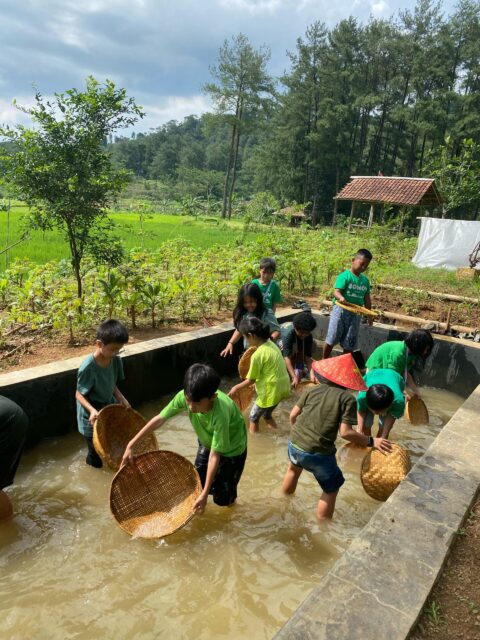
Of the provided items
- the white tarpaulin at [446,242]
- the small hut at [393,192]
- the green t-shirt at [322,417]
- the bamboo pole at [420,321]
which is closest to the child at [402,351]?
the green t-shirt at [322,417]

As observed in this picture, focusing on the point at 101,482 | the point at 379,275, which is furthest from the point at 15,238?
the point at 101,482

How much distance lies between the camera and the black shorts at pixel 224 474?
9.57 feet

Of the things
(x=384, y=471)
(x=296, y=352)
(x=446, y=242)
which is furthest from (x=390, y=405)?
(x=446, y=242)

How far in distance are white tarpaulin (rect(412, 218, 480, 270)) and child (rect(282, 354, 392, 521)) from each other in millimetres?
10501

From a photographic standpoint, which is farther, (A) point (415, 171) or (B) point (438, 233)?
(A) point (415, 171)

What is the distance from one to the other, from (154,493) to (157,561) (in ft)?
1.40

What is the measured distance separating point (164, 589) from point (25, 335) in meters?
3.84

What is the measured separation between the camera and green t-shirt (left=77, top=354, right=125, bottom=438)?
10.7 ft

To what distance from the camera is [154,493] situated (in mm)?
2990

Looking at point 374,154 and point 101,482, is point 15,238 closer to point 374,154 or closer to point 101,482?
point 101,482

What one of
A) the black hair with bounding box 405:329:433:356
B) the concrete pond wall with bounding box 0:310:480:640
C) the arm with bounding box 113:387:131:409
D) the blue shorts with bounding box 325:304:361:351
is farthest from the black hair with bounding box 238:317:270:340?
the blue shorts with bounding box 325:304:361:351

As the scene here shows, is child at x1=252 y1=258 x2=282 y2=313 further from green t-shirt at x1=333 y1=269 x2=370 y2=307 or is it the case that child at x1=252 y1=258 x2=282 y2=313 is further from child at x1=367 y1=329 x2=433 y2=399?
child at x1=367 y1=329 x2=433 y2=399

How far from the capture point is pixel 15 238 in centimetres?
1174

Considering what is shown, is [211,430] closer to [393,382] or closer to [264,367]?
[264,367]
